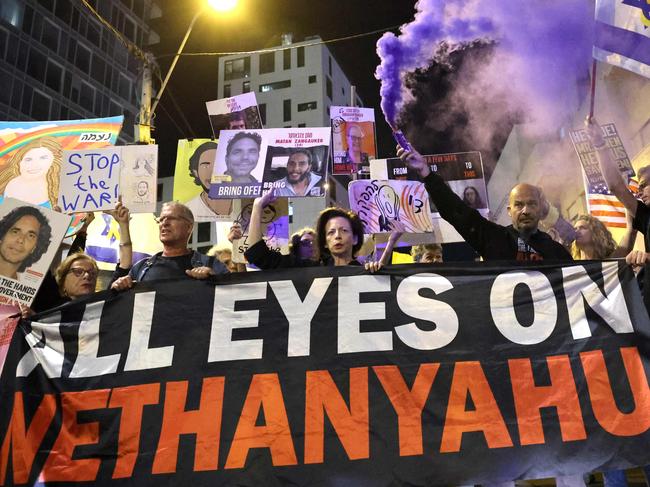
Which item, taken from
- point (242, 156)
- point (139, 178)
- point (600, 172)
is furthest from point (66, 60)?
point (600, 172)

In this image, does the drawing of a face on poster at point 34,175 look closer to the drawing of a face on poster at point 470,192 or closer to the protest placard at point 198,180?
the protest placard at point 198,180

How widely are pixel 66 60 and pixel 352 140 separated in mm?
31657

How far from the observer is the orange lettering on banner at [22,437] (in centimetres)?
338

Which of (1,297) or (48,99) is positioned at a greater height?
(48,99)

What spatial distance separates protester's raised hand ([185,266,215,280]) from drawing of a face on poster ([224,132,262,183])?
1.65m

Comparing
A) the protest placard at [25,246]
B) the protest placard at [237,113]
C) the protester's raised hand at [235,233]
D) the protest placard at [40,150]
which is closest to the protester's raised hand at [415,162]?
the protester's raised hand at [235,233]

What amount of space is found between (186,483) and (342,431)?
83 cm

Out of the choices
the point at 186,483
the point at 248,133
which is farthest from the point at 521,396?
the point at 248,133

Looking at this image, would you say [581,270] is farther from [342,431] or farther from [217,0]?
[217,0]

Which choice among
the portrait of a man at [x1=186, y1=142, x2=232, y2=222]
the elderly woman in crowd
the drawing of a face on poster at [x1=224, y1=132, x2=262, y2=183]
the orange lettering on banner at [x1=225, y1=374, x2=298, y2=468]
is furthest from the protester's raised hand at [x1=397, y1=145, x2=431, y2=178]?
the portrait of a man at [x1=186, y1=142, x2=232, y2=222]

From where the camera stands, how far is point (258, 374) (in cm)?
345

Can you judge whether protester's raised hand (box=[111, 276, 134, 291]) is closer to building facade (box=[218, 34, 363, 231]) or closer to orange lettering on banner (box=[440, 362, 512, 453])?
orange lettering on banner (box=[440, 362, 512, 453])

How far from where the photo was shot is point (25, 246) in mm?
3861

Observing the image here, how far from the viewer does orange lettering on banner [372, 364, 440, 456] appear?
125 inches
